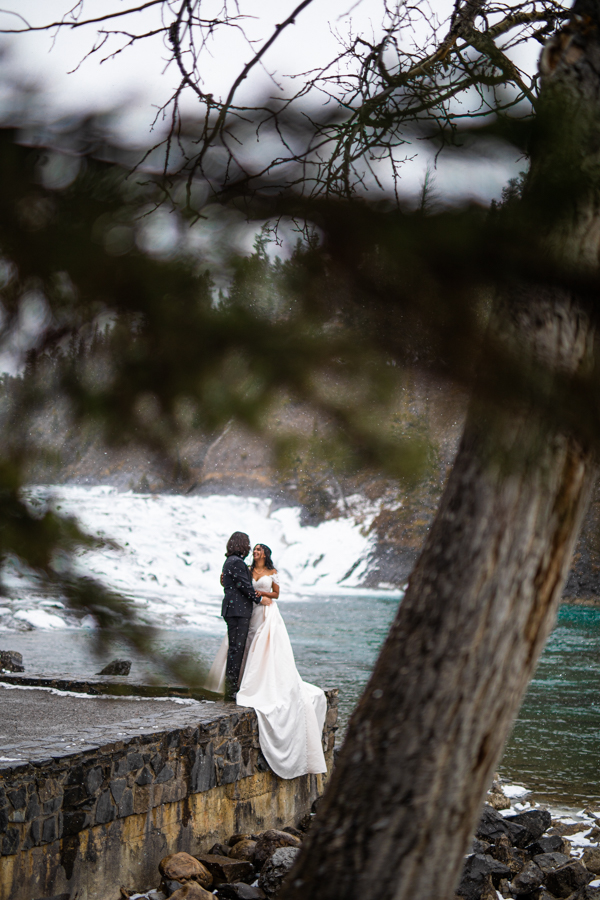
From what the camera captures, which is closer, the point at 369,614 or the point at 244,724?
the point at 244,724

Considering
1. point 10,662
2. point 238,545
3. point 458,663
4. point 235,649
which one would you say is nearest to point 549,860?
point 235,649

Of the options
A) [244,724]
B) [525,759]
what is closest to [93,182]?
[244,724]

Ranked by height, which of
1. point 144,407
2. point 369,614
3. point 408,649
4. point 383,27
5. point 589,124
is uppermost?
point 383,27

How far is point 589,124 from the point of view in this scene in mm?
1436

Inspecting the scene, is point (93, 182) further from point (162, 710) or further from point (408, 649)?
point (162, 710)

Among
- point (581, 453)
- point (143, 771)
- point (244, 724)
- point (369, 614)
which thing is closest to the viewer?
point (581, 453)

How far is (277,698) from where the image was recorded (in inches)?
236

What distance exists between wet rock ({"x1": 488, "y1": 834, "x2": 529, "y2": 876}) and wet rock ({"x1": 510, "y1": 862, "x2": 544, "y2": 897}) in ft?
0.99

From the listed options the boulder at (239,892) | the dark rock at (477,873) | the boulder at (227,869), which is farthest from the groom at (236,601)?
the dark rock at (477,873)

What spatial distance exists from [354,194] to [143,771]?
12.8 feet

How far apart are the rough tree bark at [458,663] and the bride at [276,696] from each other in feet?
12.9

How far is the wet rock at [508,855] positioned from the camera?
5848 millimetres

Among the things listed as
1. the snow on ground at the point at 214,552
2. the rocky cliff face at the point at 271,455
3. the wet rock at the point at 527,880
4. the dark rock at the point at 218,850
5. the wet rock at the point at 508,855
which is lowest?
the snow on ground at the point at 214,552

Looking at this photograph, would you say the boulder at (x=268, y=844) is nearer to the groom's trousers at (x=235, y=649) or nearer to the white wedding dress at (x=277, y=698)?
the white wedding dress at (x=277, y=698)
